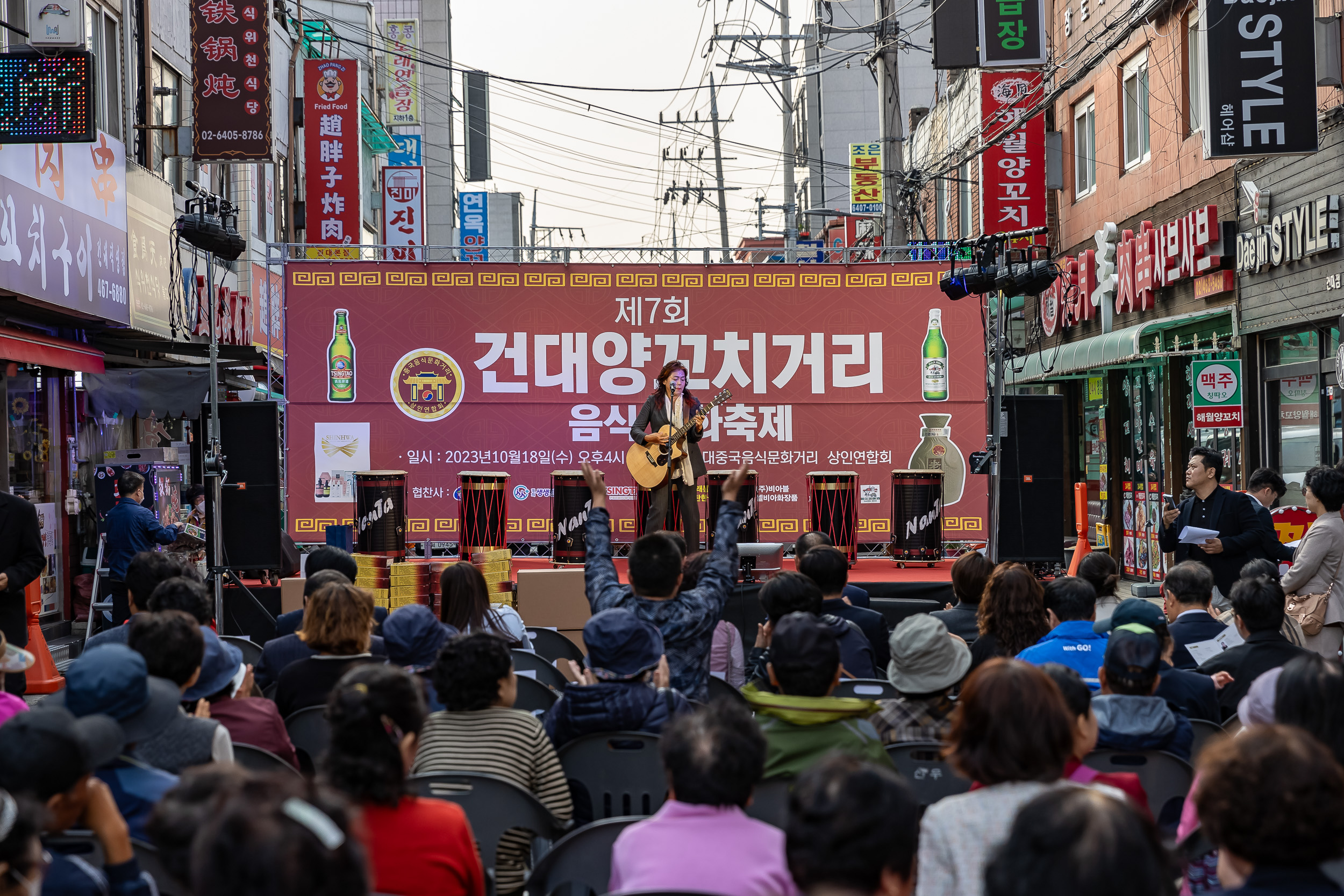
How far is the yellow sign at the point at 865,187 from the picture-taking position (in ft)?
76.7

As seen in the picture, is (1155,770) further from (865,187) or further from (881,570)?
(865,187)

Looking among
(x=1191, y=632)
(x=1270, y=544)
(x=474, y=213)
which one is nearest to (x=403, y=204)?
(x=1270, y=544)

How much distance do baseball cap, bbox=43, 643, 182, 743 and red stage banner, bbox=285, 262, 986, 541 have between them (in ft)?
28.3

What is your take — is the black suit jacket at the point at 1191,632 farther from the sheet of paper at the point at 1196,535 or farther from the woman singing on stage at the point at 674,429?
the woman singing on stage at the point at 674,429

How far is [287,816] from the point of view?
5.12 ft

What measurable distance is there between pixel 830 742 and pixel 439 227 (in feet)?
120

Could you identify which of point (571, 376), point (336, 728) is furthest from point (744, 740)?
point (571, 376)

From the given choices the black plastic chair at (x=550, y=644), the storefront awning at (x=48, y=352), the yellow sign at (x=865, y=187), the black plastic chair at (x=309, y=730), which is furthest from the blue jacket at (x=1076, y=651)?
the yellow sign at (x=865, y=187)

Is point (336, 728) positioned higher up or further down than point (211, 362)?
further down

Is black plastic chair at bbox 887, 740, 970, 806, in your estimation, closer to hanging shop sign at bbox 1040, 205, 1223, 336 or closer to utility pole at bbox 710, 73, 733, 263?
hanging shop sign at bbox 1040, 205, 1223, 336

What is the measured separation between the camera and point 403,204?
19.9 meters

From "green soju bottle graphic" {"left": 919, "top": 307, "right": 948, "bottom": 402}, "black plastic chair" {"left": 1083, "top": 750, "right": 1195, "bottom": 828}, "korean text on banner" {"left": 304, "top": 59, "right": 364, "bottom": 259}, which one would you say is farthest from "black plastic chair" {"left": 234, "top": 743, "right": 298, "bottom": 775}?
"korean text on banner" {"left": 304, "top": 59, "right": 364, "bottom": 259}

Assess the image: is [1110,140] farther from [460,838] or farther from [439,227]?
[439,227]

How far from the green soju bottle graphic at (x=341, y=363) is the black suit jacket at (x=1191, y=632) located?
27.1 feet
